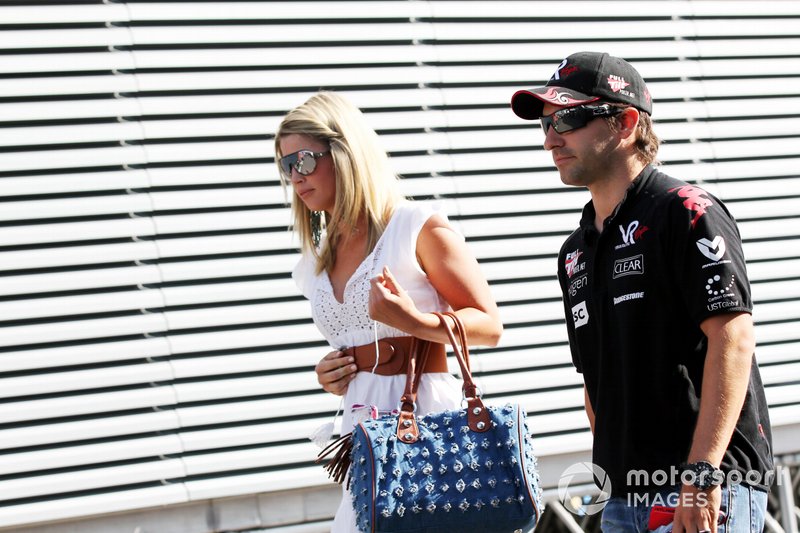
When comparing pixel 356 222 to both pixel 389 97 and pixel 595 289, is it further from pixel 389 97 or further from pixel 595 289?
pixel 389 97

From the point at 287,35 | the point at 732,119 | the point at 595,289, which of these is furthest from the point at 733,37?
the point at 595,289

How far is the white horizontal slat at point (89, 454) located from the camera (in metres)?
5.02

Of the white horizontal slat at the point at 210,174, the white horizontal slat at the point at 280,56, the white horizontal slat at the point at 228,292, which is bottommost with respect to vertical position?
the white horizontal slat at the point at 228,292

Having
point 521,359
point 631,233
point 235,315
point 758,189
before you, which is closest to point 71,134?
point 235,315

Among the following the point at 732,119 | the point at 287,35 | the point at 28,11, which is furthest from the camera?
the point at 732,119

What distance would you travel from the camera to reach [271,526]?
17.5ft

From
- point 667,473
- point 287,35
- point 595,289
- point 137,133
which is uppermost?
point 287,35

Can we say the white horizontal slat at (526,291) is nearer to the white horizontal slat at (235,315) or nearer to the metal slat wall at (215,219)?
the metal slat wall at (215,219)

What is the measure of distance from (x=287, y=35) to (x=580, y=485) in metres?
3.19

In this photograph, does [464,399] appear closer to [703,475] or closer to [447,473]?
[447,473]

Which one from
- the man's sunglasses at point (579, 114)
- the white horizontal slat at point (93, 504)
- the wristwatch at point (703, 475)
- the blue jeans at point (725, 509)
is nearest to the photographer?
the wristwatch at point (703, 475)

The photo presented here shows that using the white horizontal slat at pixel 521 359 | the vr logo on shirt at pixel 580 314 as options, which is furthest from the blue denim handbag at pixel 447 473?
the white horizontal slat at pixel 521 359

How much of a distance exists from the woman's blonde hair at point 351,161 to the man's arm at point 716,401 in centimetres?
128

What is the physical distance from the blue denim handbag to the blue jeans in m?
0.30
